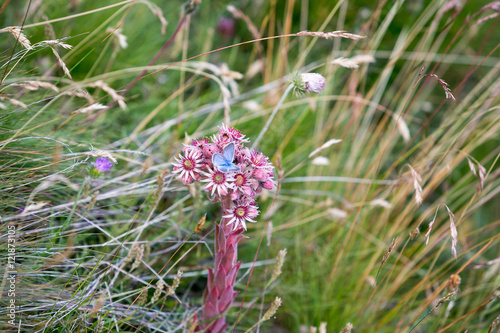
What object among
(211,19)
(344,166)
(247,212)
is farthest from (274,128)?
(211,19)

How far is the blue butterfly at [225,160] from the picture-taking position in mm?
1208

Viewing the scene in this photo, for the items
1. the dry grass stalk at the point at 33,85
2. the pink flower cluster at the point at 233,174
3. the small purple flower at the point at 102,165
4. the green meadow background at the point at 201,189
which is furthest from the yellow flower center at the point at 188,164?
the dry grass stalk at the point at 33,85

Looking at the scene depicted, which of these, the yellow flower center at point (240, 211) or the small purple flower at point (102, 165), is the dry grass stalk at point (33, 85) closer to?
the small purple flower at point (102, 165)

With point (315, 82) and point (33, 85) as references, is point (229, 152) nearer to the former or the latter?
point (315, 82)

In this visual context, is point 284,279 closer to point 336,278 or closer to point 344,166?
point 336,278

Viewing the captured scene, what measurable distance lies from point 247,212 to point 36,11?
6.77 feet

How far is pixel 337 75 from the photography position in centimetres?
327

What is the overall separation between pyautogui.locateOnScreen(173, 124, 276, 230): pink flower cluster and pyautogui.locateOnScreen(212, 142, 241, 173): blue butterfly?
2.5 inches

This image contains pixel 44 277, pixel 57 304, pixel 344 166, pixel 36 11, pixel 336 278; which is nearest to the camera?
pixel 57 304

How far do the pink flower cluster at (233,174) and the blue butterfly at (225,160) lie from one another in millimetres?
63

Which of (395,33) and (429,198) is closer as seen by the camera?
(429,198)

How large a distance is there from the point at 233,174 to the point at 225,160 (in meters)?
0.08

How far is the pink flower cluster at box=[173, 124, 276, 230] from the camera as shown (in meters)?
1.30

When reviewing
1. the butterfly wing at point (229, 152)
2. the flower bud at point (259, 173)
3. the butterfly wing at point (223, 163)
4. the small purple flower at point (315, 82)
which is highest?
the small purple flower at point (315, 82)
